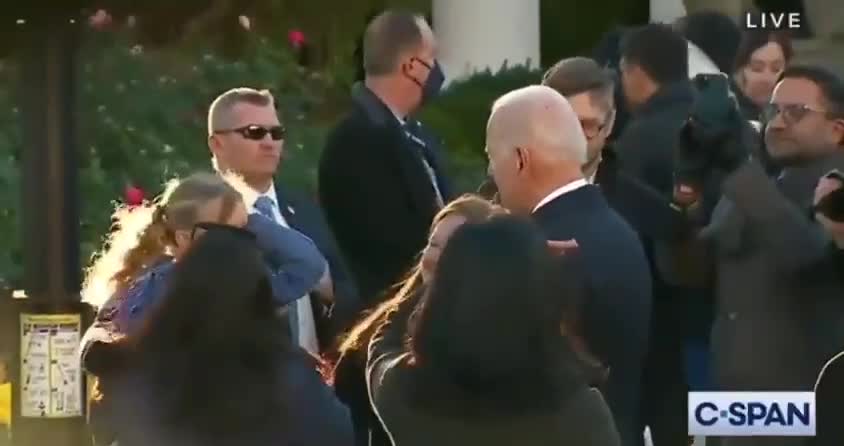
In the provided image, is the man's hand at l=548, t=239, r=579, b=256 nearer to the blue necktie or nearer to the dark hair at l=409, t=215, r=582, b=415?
the dark hair at l=409, t=215, r=582, b=415

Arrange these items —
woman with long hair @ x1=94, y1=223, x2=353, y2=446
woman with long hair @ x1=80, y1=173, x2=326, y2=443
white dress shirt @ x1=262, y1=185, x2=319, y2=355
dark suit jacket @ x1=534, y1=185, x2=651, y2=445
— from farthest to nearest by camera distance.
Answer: white dress shirt @ x1=262, y1=185, x2=319, y2=355, woman with long hair @ x1=80, y1=173, x2=326, y2=443, dark suit jacket @ x1=534, y1=185, x2=651, y2=445, woman with long hair @ x1=94, y1=223, x2=353, y2=446

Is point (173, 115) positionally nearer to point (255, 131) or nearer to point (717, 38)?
point (255, 131)

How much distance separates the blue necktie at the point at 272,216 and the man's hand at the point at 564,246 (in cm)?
126

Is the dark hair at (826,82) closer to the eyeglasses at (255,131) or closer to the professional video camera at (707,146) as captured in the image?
the professional video camera at (707,146)

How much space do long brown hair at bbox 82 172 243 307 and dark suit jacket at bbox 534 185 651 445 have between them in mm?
938

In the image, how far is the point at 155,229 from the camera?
501cm

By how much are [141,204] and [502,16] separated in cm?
138

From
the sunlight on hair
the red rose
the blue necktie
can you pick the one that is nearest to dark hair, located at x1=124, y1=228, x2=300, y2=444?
the sunlight on hair

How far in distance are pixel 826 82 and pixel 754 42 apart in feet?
0.83

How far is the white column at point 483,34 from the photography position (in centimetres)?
622

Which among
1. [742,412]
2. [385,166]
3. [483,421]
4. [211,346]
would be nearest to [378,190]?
[385,166]

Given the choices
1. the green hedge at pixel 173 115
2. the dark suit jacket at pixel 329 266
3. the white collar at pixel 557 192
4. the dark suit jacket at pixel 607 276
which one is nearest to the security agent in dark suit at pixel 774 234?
the green hedge at pixel 173 115

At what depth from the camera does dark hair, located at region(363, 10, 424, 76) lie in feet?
18.9

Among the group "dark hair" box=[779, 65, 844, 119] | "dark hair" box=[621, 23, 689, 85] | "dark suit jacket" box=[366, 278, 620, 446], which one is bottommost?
"dark suit jacket" box=[366, 278, 620, 446]
